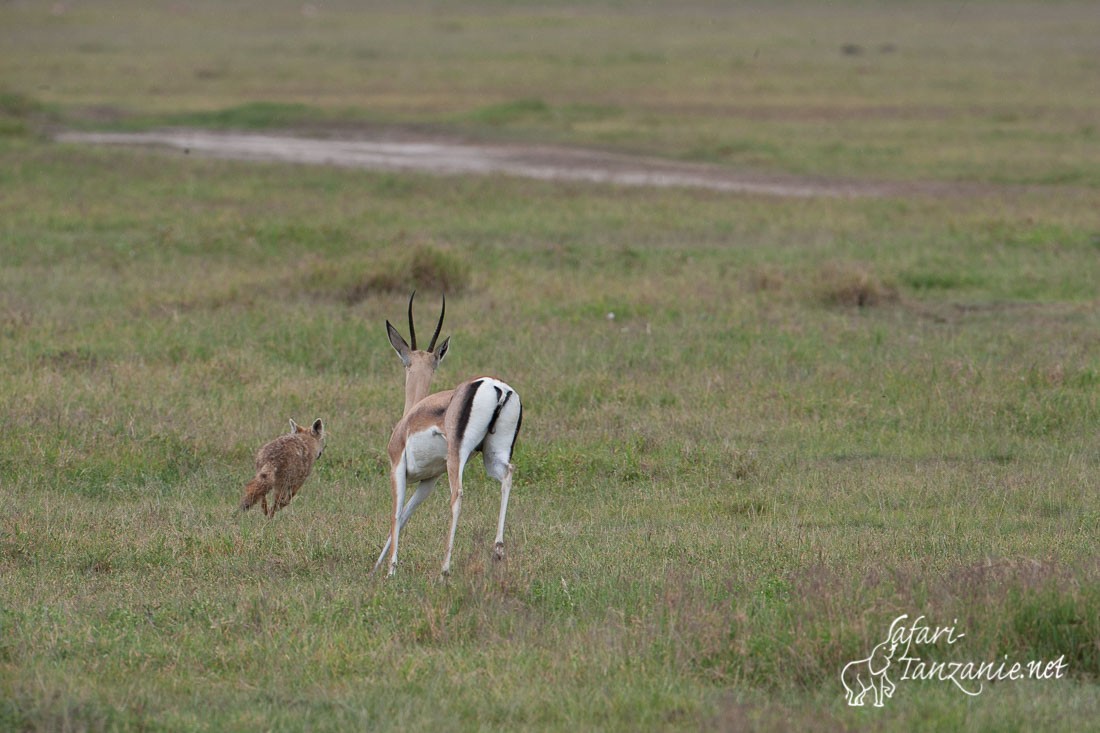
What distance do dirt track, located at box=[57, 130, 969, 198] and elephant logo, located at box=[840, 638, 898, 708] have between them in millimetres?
16908

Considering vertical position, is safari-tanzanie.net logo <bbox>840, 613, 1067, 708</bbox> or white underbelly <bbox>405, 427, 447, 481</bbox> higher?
white underbelly <bbox>405, 427, 447, 481</bbox>

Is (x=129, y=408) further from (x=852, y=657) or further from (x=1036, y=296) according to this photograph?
(x=1036, y=296)

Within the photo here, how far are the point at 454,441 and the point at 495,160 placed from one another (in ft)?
66.4

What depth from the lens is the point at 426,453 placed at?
6473 mm

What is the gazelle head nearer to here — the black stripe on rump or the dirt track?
the black stripe on rump

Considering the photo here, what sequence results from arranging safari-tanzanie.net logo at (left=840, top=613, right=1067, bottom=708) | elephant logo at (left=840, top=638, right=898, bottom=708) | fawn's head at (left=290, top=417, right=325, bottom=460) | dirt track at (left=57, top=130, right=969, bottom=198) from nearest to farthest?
elephant logo at (left=840, top=638, right=898, bottom=708)
safari-tanzanie.net logo at (left=840, top=613, right=1067, bottom=708)
fawn's head at (left=290, top=417, right=325, bottom=460)
dirt track at (left=57, top=130, right=969, bottom=198)

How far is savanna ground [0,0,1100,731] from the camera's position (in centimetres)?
516

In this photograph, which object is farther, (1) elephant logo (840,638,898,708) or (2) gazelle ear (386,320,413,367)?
(2) gazelle ear (386,320,413,367)

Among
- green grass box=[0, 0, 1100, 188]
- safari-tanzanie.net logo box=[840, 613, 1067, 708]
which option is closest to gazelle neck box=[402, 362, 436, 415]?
safari-tanzanie.net logo box=[840, 613, 1067, 708]

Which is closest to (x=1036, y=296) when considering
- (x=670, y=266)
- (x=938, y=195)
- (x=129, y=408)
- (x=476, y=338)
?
(x=670, y=266)

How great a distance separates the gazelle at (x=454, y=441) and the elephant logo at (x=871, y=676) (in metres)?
1.80

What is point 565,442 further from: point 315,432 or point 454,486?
point 454,486

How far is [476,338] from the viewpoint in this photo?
12047mm

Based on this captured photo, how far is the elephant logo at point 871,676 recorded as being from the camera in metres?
4.96
